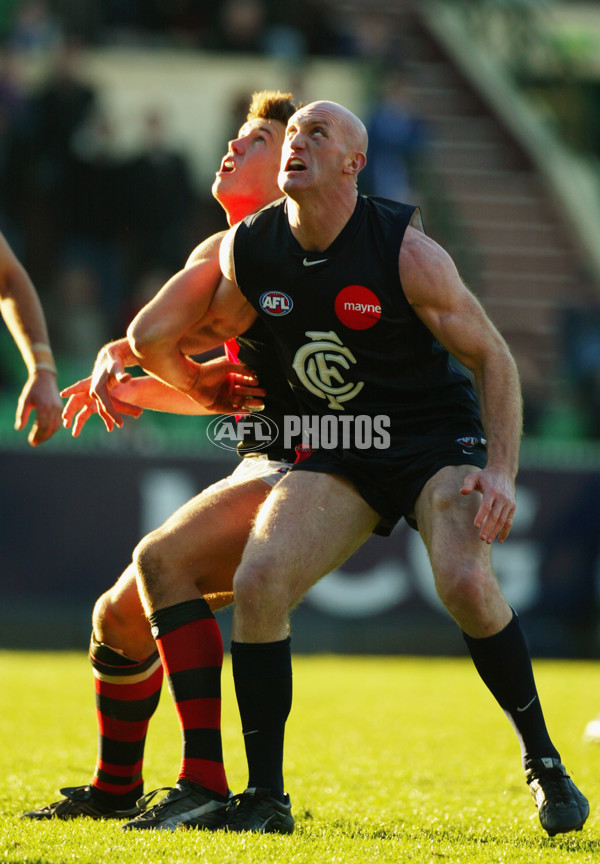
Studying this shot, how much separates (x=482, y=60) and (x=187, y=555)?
46.1ft

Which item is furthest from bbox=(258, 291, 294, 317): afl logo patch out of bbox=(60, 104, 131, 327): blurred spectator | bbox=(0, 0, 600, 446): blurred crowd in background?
bbox=(60, 104, 131, 327): blurred spectator

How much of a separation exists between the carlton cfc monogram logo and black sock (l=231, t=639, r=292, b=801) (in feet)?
2.65

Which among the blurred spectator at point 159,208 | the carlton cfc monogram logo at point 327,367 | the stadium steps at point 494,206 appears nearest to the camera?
the carlton cfc monogram logo at point 327,367

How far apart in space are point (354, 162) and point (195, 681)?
1.71m

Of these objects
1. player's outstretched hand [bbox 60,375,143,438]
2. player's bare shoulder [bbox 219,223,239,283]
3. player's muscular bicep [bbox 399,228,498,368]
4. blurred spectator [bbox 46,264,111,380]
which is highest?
blurred spectator [bbox 46,264,111,380]

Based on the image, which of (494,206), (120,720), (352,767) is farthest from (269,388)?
(494,206)

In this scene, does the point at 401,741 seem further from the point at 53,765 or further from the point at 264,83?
the point at 264,83

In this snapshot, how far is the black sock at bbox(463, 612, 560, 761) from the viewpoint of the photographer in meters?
3.91

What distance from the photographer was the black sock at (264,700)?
380cm

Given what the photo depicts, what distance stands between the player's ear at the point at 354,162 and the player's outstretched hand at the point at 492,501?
1050 millimetres

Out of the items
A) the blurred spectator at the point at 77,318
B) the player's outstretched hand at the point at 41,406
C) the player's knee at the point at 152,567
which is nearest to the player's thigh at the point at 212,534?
the player's knee at the point at 152,567

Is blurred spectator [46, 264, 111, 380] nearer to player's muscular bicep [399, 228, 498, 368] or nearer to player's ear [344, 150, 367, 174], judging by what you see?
player's ear [344, 150, 367, 174]

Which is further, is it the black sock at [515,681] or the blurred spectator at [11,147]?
the blurred spectator at [11,147]

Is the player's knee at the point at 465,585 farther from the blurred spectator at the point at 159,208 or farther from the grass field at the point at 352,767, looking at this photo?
the blurred spectator at the point at 159,208
